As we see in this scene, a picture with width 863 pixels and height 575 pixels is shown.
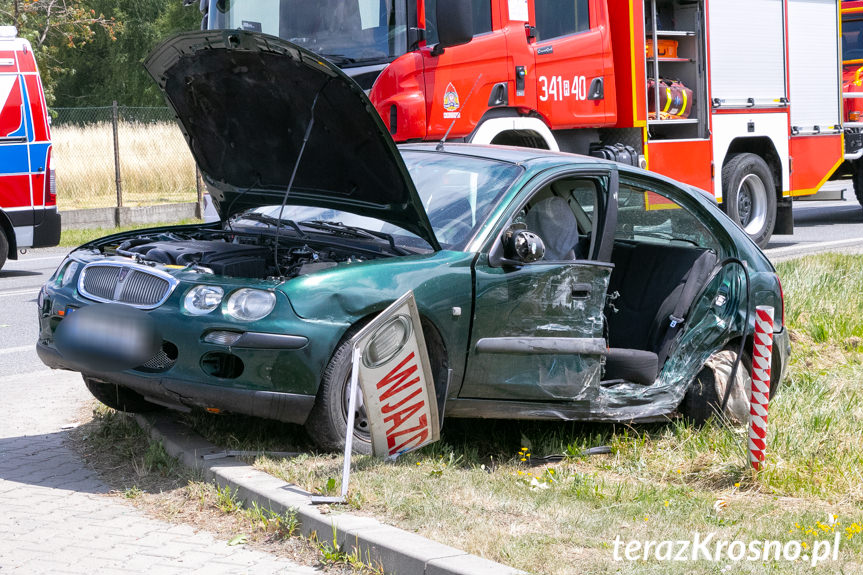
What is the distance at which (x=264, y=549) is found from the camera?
417 centimetres

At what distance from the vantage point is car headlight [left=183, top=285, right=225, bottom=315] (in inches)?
189

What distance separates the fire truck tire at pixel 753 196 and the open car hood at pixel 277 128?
8.14 meters

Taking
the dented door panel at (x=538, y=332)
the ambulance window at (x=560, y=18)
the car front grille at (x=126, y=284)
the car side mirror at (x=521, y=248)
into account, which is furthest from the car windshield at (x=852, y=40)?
the car front grille at (x=126, y=284)

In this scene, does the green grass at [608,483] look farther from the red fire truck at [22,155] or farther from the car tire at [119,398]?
the red fire truck at [22,155]

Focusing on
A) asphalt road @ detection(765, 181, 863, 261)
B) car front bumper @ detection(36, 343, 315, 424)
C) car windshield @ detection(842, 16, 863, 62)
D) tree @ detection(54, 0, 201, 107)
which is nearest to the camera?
car front bumper @ detection(36, 343, 315, 424)

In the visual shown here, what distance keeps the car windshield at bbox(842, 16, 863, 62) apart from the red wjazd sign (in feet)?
49.6

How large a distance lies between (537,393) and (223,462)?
152 centimetres

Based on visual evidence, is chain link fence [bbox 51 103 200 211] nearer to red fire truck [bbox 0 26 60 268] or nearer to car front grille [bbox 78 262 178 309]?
red fire truck [bbox 0 26 60 268]

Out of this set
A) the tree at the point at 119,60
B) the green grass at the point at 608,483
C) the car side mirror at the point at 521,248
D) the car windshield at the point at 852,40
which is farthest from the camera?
the tree at the point at 119,60

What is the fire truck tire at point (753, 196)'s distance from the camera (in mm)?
13047

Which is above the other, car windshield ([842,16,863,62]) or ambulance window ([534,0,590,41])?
car windshield ([842,16,863,62])

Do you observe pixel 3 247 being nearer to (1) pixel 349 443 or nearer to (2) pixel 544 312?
(2) pixel 544 312

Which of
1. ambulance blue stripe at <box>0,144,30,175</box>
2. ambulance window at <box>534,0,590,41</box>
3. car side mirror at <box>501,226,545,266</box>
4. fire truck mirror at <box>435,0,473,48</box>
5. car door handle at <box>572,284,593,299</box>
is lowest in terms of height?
car door handle at <box>572,284,593,299</box>

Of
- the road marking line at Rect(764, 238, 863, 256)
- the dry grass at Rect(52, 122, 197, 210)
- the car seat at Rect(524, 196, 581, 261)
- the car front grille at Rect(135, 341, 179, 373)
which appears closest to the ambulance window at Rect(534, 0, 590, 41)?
the road marking line at Rect(764, 238, 863, 256)
